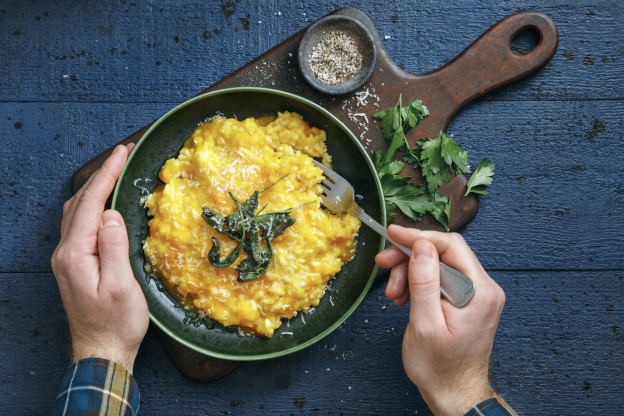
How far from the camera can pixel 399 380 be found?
2920 millimetres

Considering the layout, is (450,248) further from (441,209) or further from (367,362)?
(367,362)

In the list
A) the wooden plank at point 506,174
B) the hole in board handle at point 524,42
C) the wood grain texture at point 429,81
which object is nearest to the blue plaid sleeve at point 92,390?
the wooden plank at point 506,174

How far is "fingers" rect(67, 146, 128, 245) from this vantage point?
7.76ft

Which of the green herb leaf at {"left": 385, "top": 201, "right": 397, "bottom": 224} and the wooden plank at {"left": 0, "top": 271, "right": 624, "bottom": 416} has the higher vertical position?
the green herb leaf at {"left": 385, "top": 201, "right": 397, "bottom": 224}

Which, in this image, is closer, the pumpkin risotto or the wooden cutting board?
the pumpkin risotto

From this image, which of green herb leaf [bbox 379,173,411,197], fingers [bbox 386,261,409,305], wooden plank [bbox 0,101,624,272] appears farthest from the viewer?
wooden plank [bbox 0,101,624,272]

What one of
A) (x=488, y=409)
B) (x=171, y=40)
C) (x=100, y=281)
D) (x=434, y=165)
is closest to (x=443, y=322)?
(x=488, y=409)

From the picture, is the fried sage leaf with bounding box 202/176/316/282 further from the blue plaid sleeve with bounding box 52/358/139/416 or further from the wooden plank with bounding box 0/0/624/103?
the wooden plank with bounding box 0/0/624/103

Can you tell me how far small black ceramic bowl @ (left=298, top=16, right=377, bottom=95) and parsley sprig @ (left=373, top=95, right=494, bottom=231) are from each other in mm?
268

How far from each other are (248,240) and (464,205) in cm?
147

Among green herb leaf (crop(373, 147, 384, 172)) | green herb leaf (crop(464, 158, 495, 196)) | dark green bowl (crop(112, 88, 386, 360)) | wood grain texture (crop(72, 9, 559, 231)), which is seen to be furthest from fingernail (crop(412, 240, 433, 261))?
green herb leaf (crop(464, 158, 495, 196))

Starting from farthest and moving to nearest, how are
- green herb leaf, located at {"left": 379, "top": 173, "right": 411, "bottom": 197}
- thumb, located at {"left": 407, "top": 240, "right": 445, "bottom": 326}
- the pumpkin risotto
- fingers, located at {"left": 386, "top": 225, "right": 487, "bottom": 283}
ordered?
green herb leaf, located at {"left": 379, "top": 173, "right": 411, "bottom": 197}
the pumpkin risotto
fingers, located at {"left": 386, "top": 225, "right": 487, "bottom": 283}
thumb, located at {"left": 407, "top": 240, "right": 445, "bottom": 326}

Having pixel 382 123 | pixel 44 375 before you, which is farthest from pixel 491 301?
pixel 44 375

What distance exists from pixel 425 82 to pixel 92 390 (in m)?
2.79
